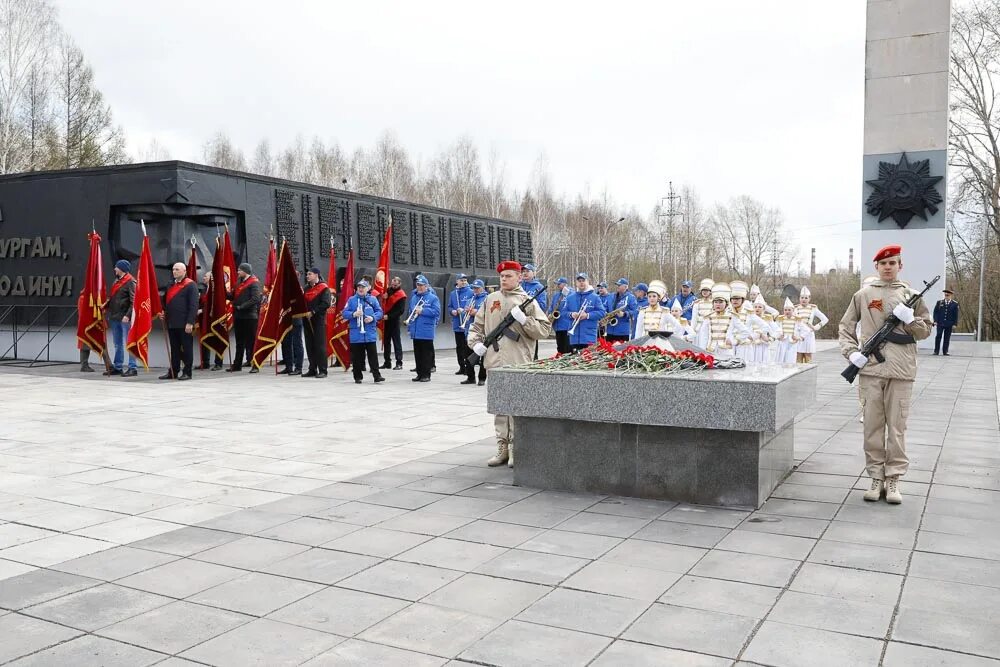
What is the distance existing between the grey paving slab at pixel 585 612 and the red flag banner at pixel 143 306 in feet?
41.6

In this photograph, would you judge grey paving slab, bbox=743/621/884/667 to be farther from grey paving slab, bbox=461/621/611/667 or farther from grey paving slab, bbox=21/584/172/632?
grey paving slab, bbox=21/584/172/632

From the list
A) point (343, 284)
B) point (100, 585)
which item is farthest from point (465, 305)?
point (100, 585)

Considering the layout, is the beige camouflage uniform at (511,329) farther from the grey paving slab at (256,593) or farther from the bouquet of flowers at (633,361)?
the grey paving slab at (256,593)

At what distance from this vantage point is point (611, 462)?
6.74m

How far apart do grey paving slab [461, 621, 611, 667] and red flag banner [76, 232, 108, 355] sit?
1412cm

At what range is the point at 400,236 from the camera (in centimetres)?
2162

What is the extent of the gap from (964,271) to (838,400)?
1509 inches

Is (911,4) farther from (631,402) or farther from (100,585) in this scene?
(100,585)

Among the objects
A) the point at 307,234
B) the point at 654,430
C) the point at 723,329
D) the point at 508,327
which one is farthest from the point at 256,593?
the point at 307,234

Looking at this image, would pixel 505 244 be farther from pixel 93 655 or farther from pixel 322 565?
pixel 93 655

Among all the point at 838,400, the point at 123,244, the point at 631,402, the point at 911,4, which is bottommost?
the point at 838,400

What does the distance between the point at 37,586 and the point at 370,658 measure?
2.06 m

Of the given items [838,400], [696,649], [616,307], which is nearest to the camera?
[696,649]

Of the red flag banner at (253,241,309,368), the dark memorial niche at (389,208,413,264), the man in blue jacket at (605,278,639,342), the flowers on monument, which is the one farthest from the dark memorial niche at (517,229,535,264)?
the red flag banner at (253,241,309,368)
